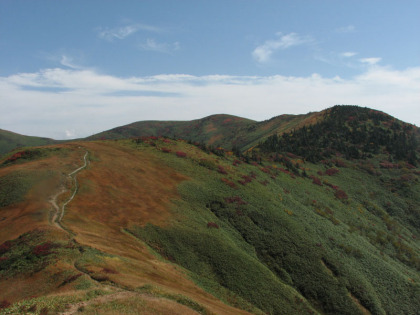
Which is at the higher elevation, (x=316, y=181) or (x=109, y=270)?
(x=316, y=181)

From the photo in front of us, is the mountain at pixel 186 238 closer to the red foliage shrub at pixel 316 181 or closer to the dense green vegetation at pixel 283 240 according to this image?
the dense green vegetation at pixel 283 240

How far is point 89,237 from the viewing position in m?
25.9

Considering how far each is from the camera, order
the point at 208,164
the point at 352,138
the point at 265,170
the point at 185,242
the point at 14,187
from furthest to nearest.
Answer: the point at 352,138, the point at 265,170, the point at 208,164, the point at 14,187, the point at 185,242

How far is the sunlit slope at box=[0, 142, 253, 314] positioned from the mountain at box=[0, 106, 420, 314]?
0.14 m

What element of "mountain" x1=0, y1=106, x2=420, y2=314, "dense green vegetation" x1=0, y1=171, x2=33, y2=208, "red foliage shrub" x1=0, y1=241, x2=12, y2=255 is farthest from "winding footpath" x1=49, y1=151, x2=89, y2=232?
"red foliage shrub" x1=0, y1=241, x2=12, y2=255

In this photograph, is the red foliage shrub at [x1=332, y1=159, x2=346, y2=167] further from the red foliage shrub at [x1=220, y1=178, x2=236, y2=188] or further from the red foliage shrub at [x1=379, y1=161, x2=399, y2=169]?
the red foliage shrub at [x1=220, y1=178, x2=236, y2=188]

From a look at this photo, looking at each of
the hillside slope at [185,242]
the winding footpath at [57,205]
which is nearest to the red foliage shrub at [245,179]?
the hillside slope at [185,242]

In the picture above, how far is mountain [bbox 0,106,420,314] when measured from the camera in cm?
1772

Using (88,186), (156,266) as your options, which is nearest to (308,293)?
(156,266)

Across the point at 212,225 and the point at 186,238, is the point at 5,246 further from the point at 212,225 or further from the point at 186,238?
the point at 212,225

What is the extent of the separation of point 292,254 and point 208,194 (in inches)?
667

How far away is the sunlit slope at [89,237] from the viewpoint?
52.4 feet

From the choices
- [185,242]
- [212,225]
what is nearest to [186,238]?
[185,242]

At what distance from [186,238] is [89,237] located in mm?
11790
